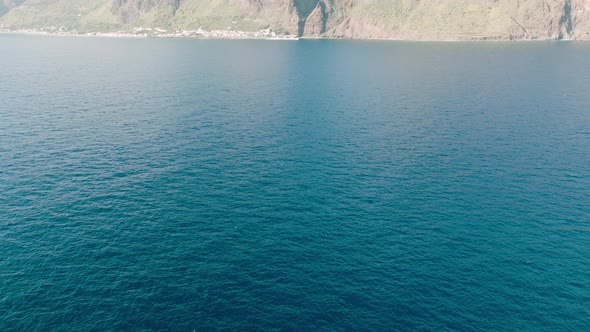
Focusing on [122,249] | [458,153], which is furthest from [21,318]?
[458,153]

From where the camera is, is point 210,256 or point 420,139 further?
point 420,139

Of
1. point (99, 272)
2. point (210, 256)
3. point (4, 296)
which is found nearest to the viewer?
point (4, 296)

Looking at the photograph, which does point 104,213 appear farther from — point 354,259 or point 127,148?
point 354,259

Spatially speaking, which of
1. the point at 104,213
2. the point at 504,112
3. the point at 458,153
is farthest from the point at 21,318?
the point at 504,112

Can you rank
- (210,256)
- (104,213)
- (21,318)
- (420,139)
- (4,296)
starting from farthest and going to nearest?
(420,139) < (104,213) < (210,256) < (4,296) < (21,318)

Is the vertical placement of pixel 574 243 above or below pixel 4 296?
above

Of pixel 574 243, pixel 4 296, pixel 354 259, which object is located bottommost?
pixel 4 296
